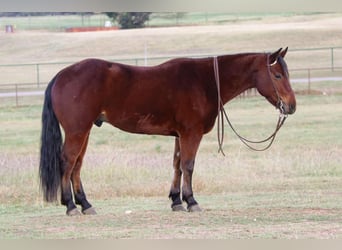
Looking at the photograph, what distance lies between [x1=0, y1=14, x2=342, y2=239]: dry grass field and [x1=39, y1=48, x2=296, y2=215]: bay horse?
450mm

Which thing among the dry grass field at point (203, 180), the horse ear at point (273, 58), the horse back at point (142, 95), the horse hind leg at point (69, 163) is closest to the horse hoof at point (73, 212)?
the horse hind leg at point (69, 163)

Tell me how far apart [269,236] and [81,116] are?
8.33 ft

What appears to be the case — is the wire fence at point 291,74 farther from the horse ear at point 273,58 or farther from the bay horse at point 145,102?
the horse ear at point 273,58

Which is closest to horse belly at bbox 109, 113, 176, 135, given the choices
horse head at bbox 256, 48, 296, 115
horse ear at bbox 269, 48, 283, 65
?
horse head at bbox 256, 48, 296, 115

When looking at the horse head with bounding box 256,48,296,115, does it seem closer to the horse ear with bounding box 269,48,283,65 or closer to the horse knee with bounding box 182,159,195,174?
the horse ear with bounding box 269,48,283,65

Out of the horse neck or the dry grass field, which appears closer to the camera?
the dry grass field

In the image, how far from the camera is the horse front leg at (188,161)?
8.58m

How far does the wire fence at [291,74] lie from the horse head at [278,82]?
18.1m

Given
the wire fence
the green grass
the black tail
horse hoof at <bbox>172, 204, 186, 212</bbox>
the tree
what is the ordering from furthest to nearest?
the wire fence, the tree, horse hoof at <bbox>172, 204, 186, 212</bbox>, the black tail, the green grass

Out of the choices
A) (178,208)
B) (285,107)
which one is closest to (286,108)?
(285,107)

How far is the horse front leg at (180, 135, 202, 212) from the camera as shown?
8.58 meters

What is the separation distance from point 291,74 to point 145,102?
22.3 m

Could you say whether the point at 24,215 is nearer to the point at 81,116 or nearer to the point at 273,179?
the point at 81,116

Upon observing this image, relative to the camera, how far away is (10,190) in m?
11.6
